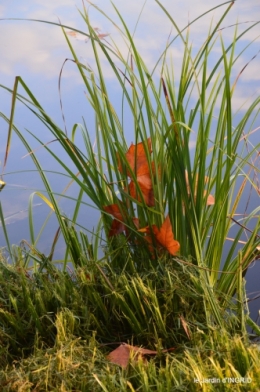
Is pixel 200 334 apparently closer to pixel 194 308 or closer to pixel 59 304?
pixel 194 308

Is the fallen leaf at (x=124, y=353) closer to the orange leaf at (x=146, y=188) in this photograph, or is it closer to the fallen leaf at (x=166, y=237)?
the fallen leaf at (x=166, y=237)

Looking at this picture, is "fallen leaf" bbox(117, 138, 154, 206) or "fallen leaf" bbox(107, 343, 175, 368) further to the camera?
"fallen leaf" bbox(117, 138, 154, 206)

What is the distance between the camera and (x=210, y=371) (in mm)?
841

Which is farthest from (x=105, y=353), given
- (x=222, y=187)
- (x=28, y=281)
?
(x=222, y=187)

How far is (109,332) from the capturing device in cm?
111

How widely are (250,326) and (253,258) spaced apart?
18 cm

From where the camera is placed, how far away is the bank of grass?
2.82 feet

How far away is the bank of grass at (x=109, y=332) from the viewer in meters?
0.86

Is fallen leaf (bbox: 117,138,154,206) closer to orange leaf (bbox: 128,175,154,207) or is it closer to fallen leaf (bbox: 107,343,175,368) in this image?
orange leaf (bbox: 128,175,154,207)

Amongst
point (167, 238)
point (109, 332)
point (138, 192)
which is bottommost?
point (109, 332)

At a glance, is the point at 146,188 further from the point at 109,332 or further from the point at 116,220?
the point at 109,332

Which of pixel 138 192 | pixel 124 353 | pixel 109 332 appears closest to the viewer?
pixel 124 353

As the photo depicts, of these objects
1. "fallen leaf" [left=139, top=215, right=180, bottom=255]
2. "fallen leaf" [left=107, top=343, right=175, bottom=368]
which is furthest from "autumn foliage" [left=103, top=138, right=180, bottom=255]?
"fallen leaf" [left=107, top=343, right=175, bottom=368]

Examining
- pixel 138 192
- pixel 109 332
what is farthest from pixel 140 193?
pixel 109 332
